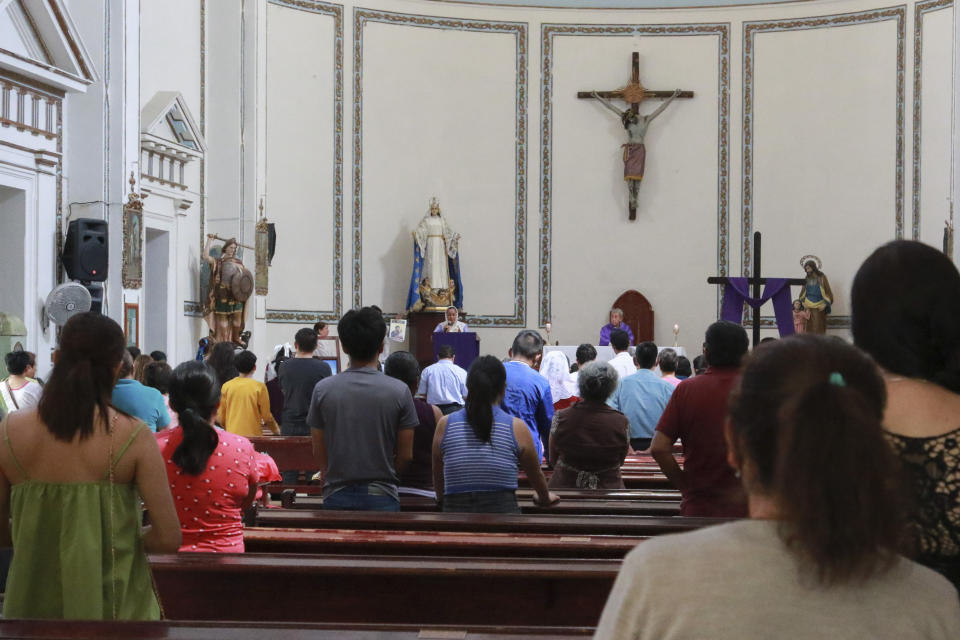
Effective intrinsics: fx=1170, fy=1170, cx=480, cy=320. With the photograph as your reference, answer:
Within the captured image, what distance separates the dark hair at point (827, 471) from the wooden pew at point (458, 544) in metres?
2.49

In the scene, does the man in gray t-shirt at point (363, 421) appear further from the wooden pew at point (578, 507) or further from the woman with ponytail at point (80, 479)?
the woman with ponytail at point (80, 479)

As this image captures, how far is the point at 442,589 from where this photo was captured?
349 cm

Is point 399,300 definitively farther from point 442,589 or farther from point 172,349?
point 442,589

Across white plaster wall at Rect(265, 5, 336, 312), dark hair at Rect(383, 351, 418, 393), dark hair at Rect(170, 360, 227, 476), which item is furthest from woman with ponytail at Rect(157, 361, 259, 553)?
white plaster wall at Rect(265, 5, 336, 312)

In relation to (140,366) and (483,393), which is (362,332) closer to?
(483,393)

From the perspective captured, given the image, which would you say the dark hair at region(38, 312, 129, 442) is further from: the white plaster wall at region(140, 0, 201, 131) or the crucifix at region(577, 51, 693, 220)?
the crucifix at region(577, 51, 693, 220)

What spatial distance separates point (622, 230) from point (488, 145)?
2277 millimetres

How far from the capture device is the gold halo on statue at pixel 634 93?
54.3 ft

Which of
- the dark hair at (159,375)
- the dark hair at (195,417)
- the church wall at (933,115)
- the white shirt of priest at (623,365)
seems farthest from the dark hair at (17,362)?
the church wall at (933,115)

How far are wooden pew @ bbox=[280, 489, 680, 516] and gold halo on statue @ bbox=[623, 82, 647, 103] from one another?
12044 mm

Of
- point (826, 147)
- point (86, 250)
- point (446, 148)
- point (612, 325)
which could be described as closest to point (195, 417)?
point (86, 250)

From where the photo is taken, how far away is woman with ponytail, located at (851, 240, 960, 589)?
76.6 inches

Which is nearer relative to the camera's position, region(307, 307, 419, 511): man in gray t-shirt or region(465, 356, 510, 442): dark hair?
region(307, 307, 419, 511): man in gray t-shirt

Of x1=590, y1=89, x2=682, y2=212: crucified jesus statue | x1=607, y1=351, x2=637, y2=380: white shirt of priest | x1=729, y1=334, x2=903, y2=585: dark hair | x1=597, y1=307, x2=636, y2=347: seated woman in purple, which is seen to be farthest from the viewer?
x1=590, y1=89, x2=682, y2=212: crucified jesus statue
